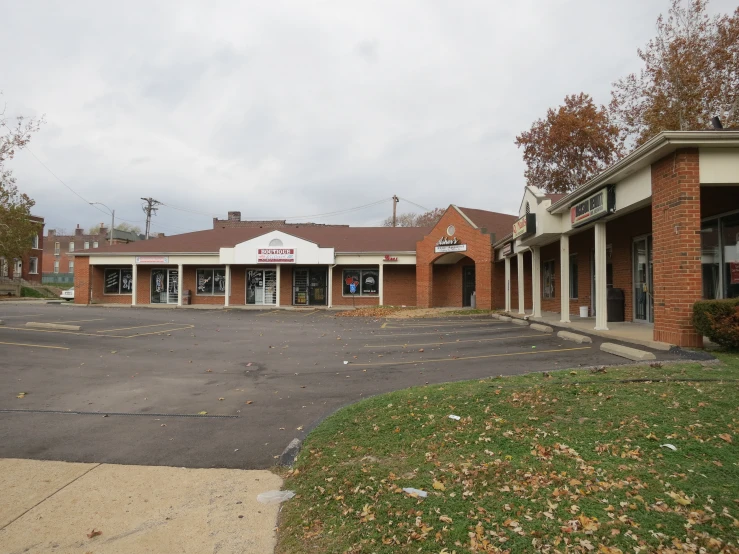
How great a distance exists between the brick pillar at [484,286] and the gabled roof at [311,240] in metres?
5.48

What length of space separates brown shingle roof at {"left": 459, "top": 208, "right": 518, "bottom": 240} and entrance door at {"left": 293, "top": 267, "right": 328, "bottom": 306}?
1036cm

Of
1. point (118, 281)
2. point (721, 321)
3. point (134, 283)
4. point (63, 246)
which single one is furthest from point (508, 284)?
point (63, 246)

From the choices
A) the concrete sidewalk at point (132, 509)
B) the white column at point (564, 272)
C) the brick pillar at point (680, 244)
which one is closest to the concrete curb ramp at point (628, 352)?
the brick pillar at point (680, 244)

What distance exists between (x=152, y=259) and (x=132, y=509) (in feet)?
101

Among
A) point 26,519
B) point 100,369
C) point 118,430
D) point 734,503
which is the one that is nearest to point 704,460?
point 734,503

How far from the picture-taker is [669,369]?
676 cm

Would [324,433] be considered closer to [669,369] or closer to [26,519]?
[26,519]

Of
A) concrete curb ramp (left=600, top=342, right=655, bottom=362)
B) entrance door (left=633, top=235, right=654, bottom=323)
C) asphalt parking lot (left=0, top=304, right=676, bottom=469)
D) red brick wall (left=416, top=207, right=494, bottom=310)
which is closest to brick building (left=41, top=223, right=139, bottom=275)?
red brick wall (left=416, top=207, right=494, bottom=310)

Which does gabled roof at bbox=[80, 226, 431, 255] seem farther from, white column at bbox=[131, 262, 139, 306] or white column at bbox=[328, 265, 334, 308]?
white column at bbox=[328, 265, 334, 308]

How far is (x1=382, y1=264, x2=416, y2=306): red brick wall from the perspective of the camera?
31.6 meters

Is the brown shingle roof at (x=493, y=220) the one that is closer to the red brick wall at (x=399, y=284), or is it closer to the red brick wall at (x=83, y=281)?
the red brick wall at (x=399, y=284)

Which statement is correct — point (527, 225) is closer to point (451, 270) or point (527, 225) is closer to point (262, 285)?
point (451, 270)

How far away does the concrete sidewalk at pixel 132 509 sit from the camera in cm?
348

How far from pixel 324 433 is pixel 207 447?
132 centimetres
